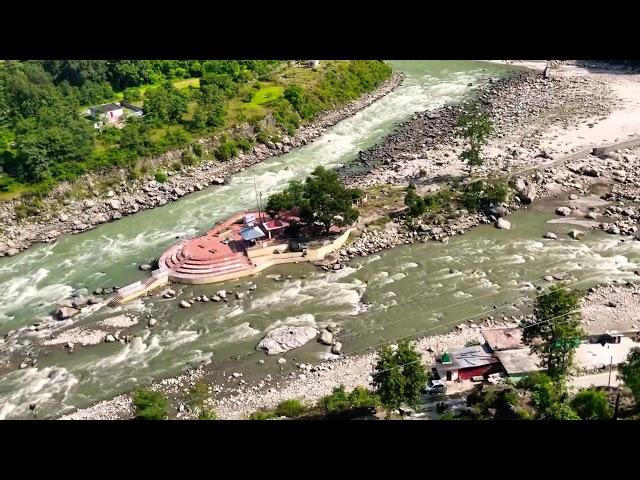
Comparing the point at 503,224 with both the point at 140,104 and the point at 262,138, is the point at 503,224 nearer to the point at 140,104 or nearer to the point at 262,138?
the point at 262,138

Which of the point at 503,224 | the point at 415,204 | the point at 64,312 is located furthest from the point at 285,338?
the point at 503,224

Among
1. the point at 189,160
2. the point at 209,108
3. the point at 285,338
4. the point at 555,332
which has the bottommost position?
the point at 285,338

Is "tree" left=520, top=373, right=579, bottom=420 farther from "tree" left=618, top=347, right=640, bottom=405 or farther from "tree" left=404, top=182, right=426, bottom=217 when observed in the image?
"tree" left=404, top=182, right=426, bottom=217

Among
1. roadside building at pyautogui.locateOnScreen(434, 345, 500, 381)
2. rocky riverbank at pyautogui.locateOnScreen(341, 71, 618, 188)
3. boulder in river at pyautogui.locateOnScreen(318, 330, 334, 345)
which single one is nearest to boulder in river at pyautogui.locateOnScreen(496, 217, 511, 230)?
rocky riverbank at pyautogui.locateOnScreen(341, 71, 618, 188)

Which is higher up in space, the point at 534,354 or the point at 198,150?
the point at 198,150
